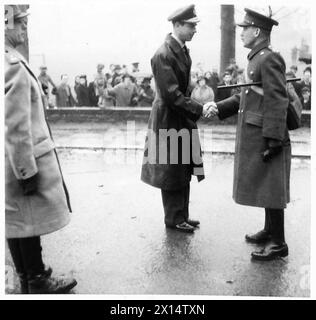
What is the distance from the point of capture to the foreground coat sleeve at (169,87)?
14.2 ft

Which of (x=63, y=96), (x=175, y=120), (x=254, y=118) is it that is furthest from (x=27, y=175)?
(x=63, y=96)

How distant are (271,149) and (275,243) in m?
0.86

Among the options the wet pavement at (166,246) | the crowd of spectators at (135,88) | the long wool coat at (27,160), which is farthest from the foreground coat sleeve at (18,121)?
the crowd of spectators at (135,88)

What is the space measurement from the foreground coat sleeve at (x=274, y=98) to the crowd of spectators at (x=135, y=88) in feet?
21.3

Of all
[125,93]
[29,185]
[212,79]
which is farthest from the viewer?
[212,79]

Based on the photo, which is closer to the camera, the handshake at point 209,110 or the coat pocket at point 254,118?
the coat pocket at point 254,118

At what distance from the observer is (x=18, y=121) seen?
10.2ft

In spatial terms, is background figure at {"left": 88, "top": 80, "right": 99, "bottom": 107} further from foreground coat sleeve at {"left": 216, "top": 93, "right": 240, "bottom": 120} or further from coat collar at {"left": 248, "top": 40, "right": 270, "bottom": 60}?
coat collar at {"left": 248, "top": 40, "right": 270, "bottom": 60}

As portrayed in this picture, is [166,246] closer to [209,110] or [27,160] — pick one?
Result: [209,110]

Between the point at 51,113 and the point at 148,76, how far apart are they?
2.65 metres

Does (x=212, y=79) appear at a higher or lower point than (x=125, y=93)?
higher

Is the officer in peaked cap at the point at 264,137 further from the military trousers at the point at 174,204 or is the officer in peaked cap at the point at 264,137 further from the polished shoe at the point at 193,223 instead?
the polished shoe at the point at 193,223

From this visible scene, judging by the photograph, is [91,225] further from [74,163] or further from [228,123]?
[228,123]

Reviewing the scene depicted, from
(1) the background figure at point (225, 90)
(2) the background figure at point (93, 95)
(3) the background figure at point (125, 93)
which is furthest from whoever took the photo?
(2) the background figure at point (93, 95)
